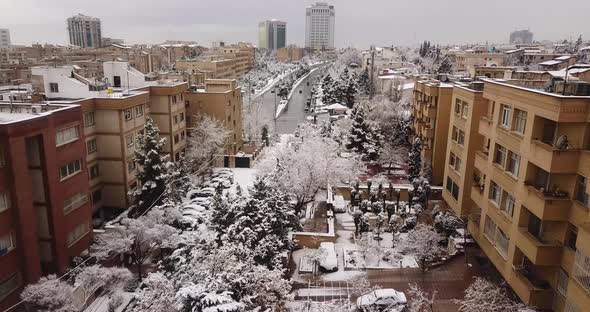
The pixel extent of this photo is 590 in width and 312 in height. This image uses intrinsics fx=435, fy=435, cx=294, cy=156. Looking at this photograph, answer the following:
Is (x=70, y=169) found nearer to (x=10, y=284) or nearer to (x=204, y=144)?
(x=10, y=284)

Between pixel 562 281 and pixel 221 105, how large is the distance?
110ft

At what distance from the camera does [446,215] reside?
85.6ft

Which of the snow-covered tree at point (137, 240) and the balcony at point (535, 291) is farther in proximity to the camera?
the snow-covered tree at point (137, 240)

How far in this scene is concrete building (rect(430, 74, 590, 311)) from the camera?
51.3 feet

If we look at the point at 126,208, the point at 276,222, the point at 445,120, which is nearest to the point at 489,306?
the point at 276,222

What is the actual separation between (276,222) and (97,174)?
49.7 feet

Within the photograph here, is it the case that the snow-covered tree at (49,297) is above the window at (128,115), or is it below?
below

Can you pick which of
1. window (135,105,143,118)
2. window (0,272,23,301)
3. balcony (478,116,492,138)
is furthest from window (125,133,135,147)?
balcony (478,116,492,138)

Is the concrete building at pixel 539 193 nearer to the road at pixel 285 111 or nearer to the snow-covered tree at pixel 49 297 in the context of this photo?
the snow-covered tree at pixel 49 297

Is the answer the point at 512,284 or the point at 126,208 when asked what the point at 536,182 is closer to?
the point at 512,284

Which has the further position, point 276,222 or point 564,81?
point 276,222

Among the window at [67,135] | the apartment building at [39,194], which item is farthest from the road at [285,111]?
the apartment building at [39,194]

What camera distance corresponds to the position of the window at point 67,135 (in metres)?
22.0

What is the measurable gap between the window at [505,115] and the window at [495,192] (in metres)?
3.00
